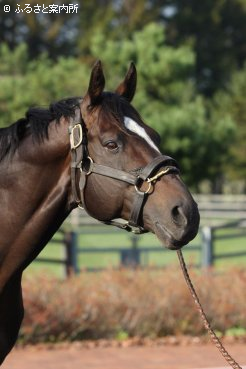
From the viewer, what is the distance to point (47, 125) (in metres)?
3.57

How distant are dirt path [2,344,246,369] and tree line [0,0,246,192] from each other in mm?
16877

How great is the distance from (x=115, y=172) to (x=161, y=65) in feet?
72.7

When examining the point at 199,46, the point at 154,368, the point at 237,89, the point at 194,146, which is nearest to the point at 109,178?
the point at 154,368

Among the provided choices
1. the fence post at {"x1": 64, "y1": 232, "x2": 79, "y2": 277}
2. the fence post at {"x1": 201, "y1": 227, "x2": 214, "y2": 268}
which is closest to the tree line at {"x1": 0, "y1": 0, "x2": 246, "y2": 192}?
the fence post at {"x1": 201, "y1": 227, "x2": 214, "y2": 268}

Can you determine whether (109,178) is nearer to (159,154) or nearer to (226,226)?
(159,154)

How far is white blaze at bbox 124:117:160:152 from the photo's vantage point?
3.33m

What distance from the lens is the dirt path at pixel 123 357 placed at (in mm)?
7469

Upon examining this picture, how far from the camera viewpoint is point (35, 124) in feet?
11.8

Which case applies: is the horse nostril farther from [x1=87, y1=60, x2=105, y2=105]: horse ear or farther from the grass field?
the grass field

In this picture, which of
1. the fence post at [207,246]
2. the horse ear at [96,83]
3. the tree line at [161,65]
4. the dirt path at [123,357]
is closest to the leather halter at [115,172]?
the horse ear at [96,83]

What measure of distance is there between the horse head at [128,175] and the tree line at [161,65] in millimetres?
21245

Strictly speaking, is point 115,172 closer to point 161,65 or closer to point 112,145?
point 112,145

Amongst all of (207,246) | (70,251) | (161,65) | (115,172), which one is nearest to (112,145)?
(115,172)

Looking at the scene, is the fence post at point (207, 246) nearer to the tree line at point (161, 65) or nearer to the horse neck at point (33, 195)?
the horse neck at point (33, 195)
